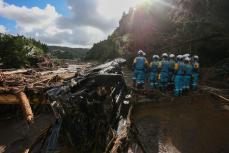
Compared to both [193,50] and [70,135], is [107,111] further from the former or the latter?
[193,50]

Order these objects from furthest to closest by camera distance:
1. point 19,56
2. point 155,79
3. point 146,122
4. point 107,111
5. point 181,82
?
point 19,56, point 155,79, point 181,82, point 146,122, point 107,111

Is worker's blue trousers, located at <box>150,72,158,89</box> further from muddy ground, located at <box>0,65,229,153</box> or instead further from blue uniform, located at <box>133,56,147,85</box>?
muddy ground, located at <box>0,65,229,153</box>

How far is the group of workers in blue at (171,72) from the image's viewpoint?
517 inches

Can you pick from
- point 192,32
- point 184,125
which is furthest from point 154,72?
point 192,32

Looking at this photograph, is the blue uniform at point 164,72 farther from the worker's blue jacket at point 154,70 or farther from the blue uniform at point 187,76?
the blue uniform at point 187,76

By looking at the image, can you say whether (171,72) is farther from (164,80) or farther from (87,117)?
(87,117)

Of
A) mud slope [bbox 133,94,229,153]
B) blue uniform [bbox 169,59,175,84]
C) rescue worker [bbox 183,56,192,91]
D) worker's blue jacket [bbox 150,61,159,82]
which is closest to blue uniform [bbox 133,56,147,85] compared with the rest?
worker's blue jacket [bbox 150,61,159,82]

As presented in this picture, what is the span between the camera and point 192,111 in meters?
10.8

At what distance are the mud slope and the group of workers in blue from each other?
1185 millimetres

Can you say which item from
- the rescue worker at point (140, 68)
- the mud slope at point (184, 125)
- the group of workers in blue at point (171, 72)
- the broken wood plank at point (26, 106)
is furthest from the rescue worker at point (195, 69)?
→ the broken wood plank at point (26, 106)

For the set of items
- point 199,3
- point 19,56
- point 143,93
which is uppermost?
point 199,3

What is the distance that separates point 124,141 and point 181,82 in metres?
9.17

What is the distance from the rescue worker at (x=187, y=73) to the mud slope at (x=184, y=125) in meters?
1.17

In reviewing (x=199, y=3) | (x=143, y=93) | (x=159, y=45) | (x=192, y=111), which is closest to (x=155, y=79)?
(x=143, y=93)
